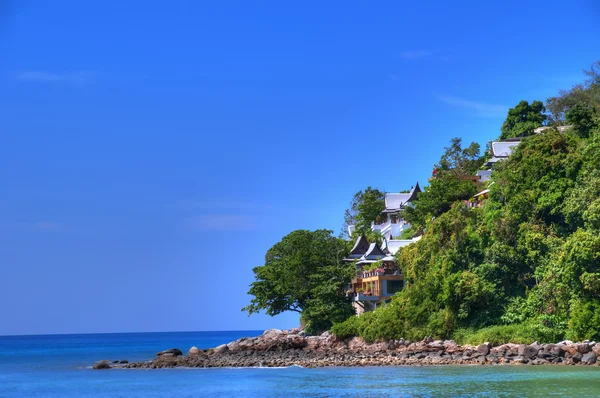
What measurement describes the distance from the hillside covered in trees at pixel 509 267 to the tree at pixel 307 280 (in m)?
0.11

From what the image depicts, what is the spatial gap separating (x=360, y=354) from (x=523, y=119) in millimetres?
31959

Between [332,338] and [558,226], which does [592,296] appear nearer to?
[558,226]

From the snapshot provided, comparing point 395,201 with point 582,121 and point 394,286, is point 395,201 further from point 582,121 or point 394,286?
point 582,121

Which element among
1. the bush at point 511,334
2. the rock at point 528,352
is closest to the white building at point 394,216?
the bush at point 511,334

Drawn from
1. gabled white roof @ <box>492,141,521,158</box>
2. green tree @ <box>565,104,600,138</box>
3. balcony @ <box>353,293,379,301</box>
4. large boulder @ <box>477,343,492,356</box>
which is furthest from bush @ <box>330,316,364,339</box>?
green tree @ <box>565,104,600,138</box>

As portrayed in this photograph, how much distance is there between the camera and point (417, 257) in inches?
1984

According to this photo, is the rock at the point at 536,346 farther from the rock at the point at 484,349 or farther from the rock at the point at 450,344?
the rock at the point at 450,344

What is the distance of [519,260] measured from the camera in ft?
147

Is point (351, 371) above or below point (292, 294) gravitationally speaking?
below

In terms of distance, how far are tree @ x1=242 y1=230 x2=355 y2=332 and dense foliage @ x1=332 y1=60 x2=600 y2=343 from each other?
3897 mm

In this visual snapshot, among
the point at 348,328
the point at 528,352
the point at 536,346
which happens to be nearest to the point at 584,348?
the point at 536,346

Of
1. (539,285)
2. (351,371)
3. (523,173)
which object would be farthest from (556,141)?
(351,371)

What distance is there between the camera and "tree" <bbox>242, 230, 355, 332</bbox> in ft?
184

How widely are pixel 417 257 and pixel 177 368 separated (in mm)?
16566
